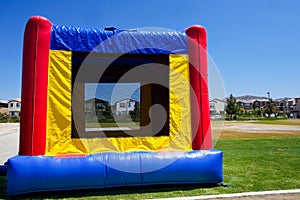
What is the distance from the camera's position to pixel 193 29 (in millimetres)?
5016

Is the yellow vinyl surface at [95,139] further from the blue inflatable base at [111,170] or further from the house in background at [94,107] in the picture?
the house in background at [94,107]

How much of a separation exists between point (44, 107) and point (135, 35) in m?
1.96

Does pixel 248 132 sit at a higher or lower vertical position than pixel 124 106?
lower

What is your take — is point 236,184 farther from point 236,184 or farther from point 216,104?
point 216,104

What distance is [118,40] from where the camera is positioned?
15.8 ft

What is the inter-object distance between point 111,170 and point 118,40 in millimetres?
2182

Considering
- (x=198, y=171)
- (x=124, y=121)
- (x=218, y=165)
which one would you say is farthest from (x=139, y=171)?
(x=124, y=121)

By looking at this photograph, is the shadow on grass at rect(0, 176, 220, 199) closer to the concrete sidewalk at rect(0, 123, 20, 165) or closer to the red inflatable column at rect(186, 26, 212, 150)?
the red inflatable column at rect(186, 26, 212, 150)

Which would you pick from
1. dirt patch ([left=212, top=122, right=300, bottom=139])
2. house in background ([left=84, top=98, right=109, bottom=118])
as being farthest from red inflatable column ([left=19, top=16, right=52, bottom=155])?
dirt patch ([left=212, top=122, right=300, bottom=139])

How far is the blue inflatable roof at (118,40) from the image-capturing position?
4.60 metres

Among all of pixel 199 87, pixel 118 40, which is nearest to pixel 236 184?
pixel 199 87

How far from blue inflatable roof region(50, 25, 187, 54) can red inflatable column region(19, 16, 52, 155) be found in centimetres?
20

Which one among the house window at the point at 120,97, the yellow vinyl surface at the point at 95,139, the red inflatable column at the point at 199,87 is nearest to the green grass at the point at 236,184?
the yellow vinyl surface at the point at 95,139

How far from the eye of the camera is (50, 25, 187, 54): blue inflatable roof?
15.1 feet
